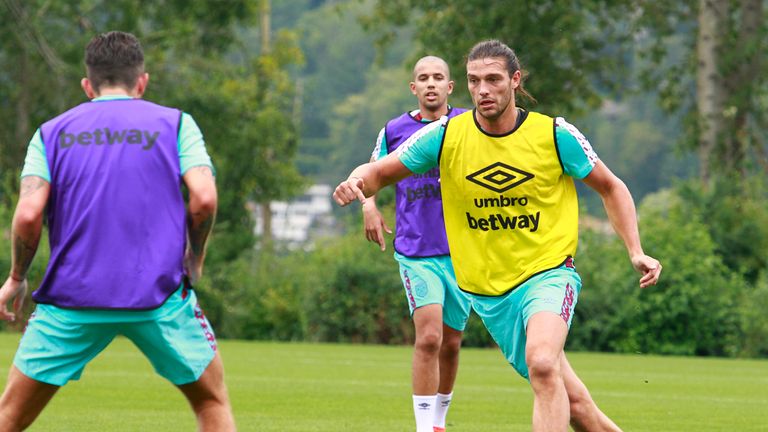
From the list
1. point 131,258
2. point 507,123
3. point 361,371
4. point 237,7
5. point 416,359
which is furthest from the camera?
point 237,7

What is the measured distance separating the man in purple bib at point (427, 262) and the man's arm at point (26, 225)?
394cm

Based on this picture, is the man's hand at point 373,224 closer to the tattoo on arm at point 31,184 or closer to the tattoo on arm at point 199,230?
the tattoo on arm at point 199,230

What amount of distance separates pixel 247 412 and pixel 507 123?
5.77m

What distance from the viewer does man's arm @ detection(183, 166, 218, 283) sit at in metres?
6.32

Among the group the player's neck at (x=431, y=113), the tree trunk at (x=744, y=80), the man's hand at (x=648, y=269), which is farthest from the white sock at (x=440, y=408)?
the tree trunk at (x=744, y=80)

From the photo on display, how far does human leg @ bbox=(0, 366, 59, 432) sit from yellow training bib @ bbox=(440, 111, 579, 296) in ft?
8.48

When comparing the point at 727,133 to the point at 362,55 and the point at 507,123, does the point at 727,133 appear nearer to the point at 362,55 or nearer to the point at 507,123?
the point at 507,123

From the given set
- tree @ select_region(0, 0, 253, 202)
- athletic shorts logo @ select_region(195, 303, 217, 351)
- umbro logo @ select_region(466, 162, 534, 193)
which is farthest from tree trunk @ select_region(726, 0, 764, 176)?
athletic shorts logo @ select_region(195, 303, 217, 351)

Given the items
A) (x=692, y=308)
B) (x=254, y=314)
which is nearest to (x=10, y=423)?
(x=692, y=308)

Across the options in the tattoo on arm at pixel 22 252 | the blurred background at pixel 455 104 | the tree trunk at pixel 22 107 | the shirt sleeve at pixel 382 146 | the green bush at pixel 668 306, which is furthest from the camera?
the tree trunk at pixel 22 107

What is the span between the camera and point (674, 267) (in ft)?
84.8

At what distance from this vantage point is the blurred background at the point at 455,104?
25844 mm

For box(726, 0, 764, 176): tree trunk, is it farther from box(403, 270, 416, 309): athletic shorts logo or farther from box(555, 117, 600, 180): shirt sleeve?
box(555, 117, 600, 180): shirt sleeve

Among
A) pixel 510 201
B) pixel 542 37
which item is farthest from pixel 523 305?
pixel 542 37
